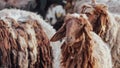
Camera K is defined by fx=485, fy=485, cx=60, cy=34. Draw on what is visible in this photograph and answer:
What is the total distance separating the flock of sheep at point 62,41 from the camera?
4191mm

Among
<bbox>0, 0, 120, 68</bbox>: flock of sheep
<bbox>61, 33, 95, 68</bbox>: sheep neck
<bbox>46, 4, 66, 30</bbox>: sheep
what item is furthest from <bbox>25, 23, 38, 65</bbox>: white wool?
<bbox>46, 4, 66, 30</bbox>: sheep

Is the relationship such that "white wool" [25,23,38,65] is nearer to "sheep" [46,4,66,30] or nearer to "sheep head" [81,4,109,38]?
"sheep head" [81,4,109,38]

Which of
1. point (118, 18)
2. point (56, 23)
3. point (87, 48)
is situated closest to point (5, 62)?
point (87, 48)

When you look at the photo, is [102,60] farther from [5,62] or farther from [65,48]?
[5,62]

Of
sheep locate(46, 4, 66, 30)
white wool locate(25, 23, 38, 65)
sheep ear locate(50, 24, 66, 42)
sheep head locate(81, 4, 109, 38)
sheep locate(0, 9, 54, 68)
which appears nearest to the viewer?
sheep ear locate(50, 24, 66, 42)

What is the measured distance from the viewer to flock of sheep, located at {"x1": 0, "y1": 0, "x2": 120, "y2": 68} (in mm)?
4191

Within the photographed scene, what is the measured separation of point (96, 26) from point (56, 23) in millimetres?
1743

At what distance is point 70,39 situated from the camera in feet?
13.6

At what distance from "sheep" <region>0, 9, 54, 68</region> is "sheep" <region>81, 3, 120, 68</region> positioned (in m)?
0.52

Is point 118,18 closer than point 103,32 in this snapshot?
No

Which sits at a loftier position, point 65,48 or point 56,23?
point 65,48

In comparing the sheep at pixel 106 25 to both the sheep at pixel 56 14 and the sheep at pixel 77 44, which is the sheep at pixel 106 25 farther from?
the sheep at pixel 56 14

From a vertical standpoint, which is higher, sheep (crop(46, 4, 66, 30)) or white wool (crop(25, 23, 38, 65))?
white wool (crop(25, 23, 38, 65))

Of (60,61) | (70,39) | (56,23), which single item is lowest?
(56,23)
